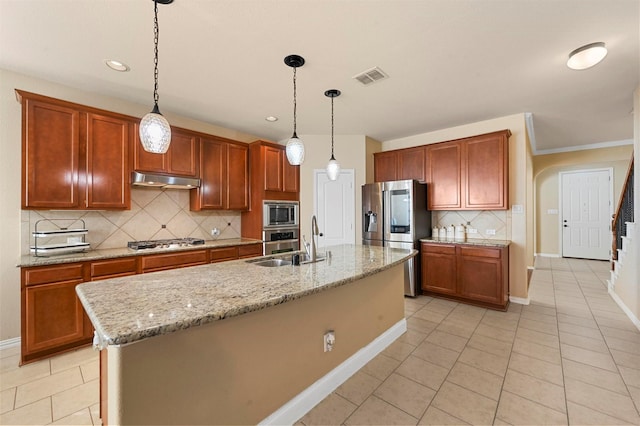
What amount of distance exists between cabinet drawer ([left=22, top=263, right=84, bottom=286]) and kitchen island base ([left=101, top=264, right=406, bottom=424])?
1632mm

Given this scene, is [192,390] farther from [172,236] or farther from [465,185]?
[465,185]

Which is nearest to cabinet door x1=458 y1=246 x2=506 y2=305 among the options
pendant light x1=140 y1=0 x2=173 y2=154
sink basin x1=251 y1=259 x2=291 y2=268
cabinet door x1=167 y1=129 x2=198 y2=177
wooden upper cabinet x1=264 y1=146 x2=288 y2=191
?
sink basin x1=251 y1=259 x2=291 y2=268

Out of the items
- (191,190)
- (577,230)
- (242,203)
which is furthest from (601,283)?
(191,190)

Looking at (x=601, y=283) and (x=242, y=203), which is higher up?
(x=242, y=203)

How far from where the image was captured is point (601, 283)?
15.0 ft

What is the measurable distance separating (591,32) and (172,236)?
459 cm

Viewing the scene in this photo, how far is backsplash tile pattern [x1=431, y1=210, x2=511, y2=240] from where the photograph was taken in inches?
151

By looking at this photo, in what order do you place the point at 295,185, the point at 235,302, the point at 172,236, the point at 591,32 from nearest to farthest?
the point at 235,302 → the point at 591,32 → the point at 172,236 → the point at 295,185

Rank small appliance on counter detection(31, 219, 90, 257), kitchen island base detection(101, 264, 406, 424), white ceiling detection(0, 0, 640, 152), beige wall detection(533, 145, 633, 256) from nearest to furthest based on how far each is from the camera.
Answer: kitchen island base detection(101, 264, 406, 424) → white ceiling detection(0, 0, 640, 152) → small appliance on counter detection(31, 219, 90, 257) → beige wall detection(533, 145, 633, 256)

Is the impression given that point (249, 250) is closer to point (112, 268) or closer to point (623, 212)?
point (112, 268)

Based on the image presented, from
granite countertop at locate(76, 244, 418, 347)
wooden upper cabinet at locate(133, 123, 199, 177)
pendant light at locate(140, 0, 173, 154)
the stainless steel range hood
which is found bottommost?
granite countertop at locate(76, 244, 418, 347)

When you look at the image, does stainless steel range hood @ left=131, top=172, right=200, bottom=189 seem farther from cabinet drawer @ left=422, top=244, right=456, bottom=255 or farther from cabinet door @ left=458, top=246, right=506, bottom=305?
cabinet door @ left=458, top=246, right=506, bottom=305

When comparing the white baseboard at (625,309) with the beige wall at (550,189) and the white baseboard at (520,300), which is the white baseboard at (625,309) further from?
the beige wall at (550,189)

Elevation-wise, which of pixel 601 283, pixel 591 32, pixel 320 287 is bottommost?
pixel 601 283
